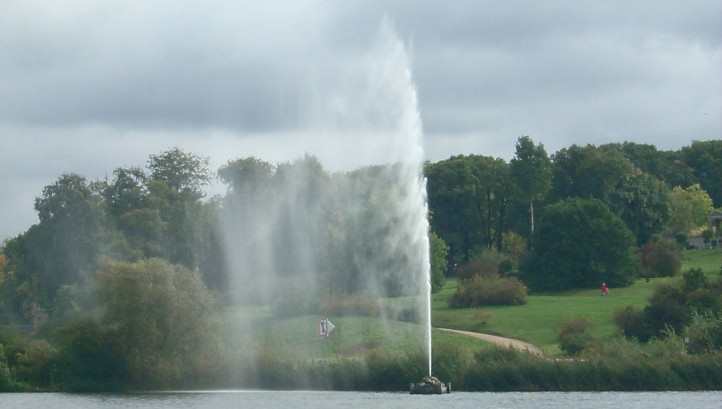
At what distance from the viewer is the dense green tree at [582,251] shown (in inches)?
4518

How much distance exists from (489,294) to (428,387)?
44100 mm

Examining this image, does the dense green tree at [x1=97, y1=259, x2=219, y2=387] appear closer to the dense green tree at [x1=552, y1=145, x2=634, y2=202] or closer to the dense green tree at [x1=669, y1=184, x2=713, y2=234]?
the dense green tree at [x1=552, y1=145, x2=634, y2=202]

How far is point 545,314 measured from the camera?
9719 centimetres

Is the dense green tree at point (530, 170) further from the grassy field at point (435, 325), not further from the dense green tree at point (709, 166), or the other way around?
the dense green tree at point (709, 166)

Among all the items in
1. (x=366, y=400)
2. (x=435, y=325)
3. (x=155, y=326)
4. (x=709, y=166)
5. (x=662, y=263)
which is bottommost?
(x=366, y=400)

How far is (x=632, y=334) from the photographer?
271 feet

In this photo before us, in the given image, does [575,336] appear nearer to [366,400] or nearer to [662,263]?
[366,400]

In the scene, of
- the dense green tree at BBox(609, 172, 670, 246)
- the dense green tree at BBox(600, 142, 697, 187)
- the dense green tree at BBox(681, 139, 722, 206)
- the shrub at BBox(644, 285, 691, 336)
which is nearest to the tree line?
the dense green tree at BBox(609, 172, 670, 246)

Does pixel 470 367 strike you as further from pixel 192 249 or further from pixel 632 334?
pixel 192 249

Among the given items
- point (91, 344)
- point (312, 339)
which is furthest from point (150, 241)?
point (91, 344)

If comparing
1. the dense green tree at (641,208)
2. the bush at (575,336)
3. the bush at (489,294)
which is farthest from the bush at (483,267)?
the bush at (575,336)

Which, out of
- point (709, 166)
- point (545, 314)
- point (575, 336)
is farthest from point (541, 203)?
point (575, 336)

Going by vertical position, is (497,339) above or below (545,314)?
below

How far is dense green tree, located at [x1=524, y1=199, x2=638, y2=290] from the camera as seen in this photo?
376 feet
